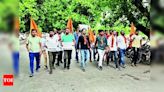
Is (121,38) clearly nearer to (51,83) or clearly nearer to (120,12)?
(120,12)

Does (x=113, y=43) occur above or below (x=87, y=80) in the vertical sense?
above

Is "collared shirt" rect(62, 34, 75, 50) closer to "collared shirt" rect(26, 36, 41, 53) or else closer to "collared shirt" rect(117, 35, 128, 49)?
"collared shirt" rect(26, 36, 41, 53)

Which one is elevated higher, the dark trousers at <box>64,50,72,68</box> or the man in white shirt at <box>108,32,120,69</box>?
the man in white shirt at <box>108,32,120,69</box>

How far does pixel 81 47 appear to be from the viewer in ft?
19.6

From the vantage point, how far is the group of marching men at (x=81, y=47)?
4.97m

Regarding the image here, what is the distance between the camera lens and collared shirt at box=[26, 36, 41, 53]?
4863 millimetres

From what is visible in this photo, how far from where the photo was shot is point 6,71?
4.58ft

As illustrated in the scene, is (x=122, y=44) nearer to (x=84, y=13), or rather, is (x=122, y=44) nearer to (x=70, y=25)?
(x=70, y=25)

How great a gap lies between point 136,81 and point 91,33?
936mm

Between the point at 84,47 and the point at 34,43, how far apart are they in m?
1.14

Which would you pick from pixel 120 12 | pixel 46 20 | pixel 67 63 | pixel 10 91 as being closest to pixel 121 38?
pixel 120 12

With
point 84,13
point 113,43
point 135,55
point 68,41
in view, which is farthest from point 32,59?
point 135,55

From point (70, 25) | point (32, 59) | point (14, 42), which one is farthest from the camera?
point (32, 59)

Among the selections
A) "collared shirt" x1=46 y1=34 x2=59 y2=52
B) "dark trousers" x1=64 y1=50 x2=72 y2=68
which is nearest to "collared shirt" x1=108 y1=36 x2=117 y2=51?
"dark trousers" x1=64 y1=50 x2=72 y2=68
